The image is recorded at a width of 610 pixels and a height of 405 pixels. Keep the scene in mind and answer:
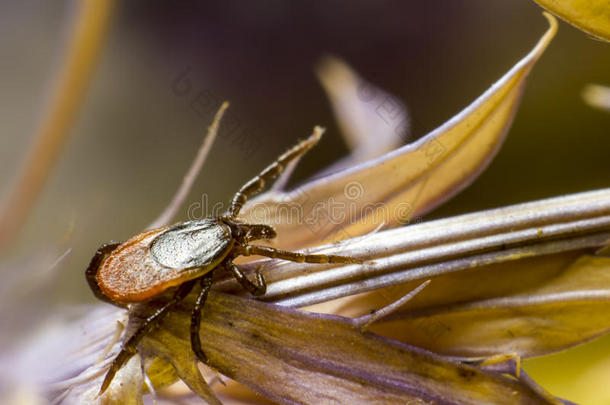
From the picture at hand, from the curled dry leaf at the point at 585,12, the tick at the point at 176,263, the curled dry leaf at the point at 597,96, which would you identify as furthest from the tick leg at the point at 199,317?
the curled dry leaf at the point at 597,96

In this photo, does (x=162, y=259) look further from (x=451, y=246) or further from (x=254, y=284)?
(x=451, y=246)

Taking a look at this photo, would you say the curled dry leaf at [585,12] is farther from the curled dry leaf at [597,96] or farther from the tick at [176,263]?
the curled dry leaf at [597,96]

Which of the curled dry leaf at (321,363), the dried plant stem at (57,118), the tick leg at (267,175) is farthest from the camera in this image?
the dried plant stem at (57,118)

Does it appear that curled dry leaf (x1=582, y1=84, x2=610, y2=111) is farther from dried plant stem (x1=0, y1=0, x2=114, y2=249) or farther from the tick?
dried plant stem (x1=0, y1=0, x2=114, y2=249)

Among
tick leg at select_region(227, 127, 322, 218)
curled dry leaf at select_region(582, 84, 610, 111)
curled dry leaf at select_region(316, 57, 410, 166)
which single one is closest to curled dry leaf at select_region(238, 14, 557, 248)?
tick leg at select_region(227, 127, 322, 218)

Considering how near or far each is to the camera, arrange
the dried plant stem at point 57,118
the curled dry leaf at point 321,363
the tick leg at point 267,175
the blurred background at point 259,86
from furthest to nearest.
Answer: the blurred background at point 259,86, the dried plant stem at point 57,118, the tick leg at point 267,175, the curled dry leaf at point 321,363

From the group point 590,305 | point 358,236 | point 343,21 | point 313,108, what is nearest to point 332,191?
point 358,236

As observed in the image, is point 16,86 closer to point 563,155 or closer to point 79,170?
point 79,170
